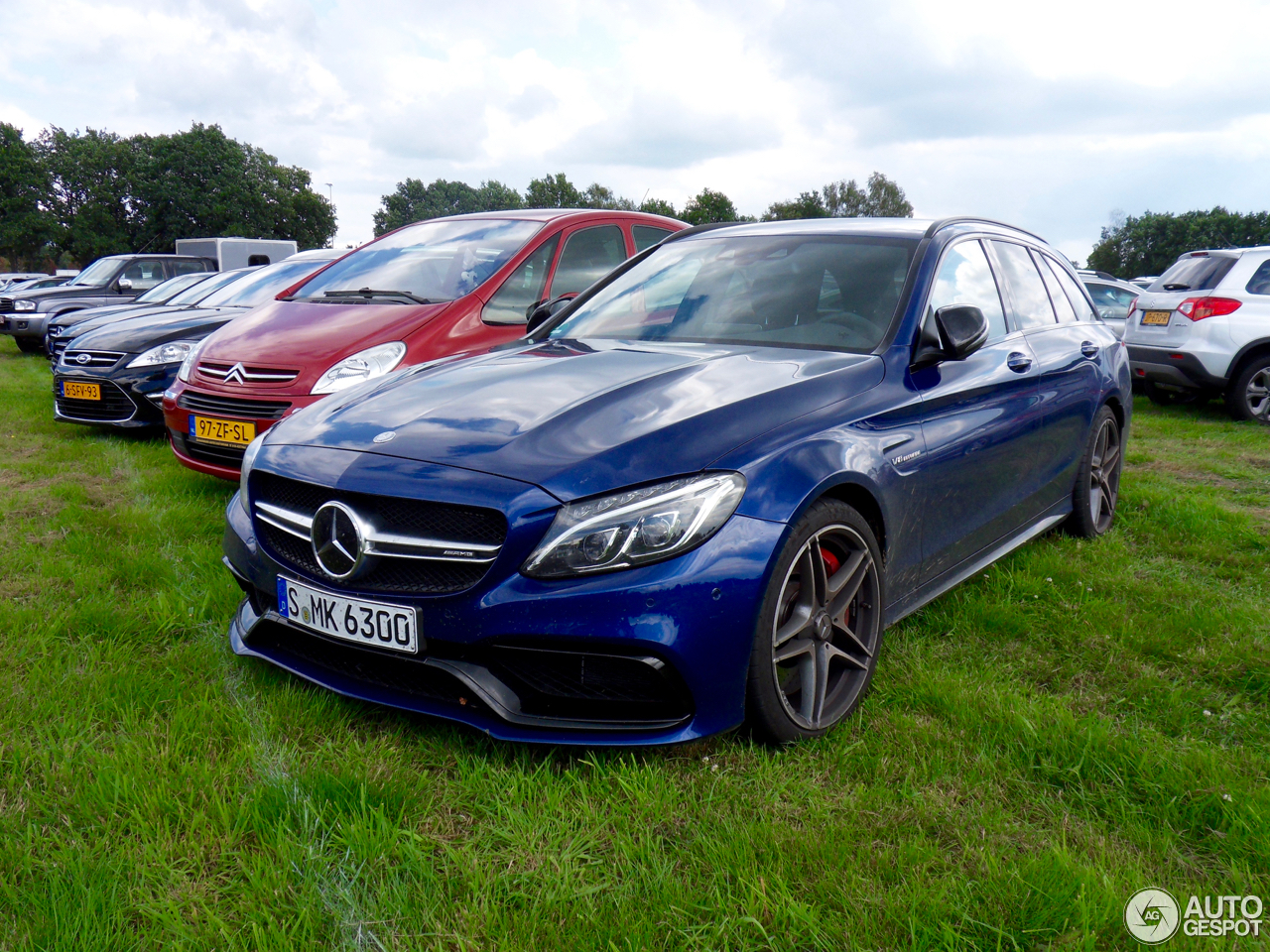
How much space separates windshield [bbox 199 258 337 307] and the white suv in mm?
8135

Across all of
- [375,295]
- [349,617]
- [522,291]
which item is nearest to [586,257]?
[522,291]

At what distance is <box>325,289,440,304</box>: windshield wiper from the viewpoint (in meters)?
5.54

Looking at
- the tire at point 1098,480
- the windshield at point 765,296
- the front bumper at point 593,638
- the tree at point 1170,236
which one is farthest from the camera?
the tree at point 1170,236

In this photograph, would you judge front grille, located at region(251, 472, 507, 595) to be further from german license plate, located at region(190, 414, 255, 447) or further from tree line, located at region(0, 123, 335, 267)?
tree line, located at region(0, 123, 335, 267)

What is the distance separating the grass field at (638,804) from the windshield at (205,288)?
7086mm

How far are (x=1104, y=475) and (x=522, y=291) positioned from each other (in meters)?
3.36

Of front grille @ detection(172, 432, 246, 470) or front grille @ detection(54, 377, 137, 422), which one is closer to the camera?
front grille @ detection(172, 432, 246, 470)

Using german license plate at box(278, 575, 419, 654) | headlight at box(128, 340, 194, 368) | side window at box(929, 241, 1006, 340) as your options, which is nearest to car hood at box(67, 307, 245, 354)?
headlight at box(128, 340, 194, 368)

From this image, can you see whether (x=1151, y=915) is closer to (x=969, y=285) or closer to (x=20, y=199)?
(x=969, y=285)

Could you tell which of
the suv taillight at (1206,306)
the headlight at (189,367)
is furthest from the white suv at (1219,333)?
the headlight at (189,367)

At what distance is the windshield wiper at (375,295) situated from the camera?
5.54 meters

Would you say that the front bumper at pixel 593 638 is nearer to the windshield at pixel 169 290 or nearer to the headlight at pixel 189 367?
the headlight at pixel 189 367

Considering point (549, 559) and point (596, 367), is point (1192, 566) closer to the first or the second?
point (596, 367)

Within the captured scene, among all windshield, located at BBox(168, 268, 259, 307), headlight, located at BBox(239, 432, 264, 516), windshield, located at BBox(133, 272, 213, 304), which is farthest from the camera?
windshield, located at BBox(133, 272, 213, 304)
